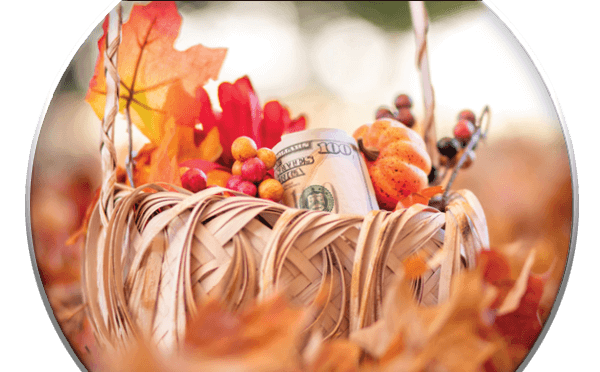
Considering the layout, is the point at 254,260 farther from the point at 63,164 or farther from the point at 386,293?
the point at 63,164

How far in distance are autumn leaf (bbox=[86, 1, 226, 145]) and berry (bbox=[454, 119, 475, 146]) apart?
0.44 m

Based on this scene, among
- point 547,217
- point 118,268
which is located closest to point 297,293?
point 118,268

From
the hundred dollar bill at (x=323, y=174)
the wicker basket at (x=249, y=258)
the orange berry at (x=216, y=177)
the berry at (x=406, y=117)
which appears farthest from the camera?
the berry at (x=406, y=117)

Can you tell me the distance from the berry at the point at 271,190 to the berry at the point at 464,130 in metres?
0.38

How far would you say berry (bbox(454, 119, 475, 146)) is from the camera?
92 centimetres

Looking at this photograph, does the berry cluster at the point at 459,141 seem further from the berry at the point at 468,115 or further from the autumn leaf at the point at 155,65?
the autumn leaf at the point at 155,65

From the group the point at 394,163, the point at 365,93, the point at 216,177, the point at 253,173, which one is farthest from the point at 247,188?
the point at 365,93

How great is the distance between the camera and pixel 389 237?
0.57 metres

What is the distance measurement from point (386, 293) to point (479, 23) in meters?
0.51

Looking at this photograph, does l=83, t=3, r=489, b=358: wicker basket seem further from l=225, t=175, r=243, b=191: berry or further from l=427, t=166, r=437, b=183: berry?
l=427, t=166, r=437, b=183: berry

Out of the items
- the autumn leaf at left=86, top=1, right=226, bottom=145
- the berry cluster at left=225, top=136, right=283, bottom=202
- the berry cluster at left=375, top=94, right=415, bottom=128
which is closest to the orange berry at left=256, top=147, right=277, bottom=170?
the berry cluster at left=225, top=136, right=283, bottom=202

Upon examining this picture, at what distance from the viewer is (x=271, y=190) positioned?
722 mm

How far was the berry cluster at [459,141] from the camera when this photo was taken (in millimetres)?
927

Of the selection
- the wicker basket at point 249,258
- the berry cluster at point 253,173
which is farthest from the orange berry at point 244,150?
the wicker basket at point 249,258
